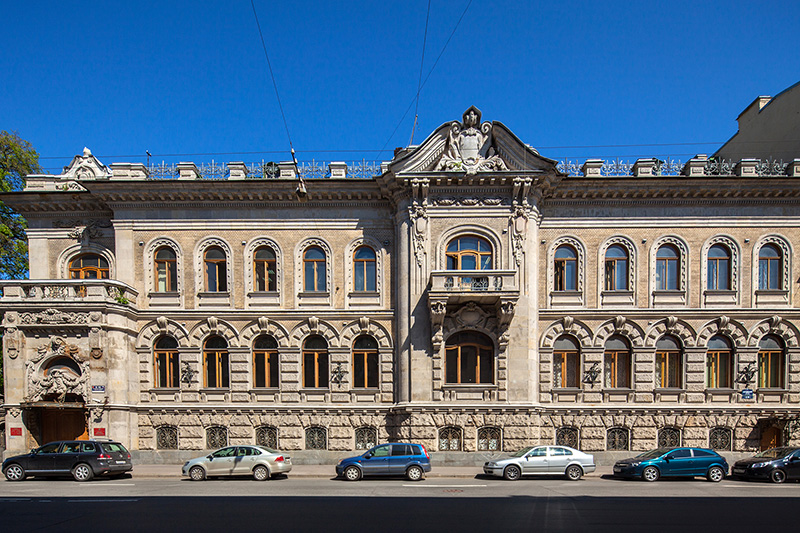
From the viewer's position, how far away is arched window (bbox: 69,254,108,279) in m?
25.0

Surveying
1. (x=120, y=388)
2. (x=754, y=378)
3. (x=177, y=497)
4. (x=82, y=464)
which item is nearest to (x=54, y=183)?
(x=120, y=388)

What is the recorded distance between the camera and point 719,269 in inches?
941

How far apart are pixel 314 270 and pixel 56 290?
1112 cm

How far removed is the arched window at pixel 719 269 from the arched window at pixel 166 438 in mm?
25699

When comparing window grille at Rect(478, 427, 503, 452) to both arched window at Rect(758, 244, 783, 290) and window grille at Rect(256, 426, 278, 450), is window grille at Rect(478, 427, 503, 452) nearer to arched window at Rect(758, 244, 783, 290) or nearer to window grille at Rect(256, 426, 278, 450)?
window grille at Rect(256, 426, 278, 450)

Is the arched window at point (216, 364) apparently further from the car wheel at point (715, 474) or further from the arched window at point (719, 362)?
the arched window at point (719, 362)

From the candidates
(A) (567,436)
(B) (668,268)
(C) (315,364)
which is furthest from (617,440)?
(C) (315,364)

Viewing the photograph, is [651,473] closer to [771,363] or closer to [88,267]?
[771,363]

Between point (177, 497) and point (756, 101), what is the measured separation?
3591 centimetres

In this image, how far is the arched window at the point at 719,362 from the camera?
77.1 feet

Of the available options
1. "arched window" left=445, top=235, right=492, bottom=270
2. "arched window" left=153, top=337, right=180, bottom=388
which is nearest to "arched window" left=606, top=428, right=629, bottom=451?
"arched window" left=445, top=235, right=492, bottom=270

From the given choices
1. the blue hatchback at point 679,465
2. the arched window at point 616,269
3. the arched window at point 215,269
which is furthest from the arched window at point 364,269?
the blue hatchback at point 679,465

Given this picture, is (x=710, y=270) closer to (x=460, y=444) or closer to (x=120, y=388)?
(x=460, y=444)
